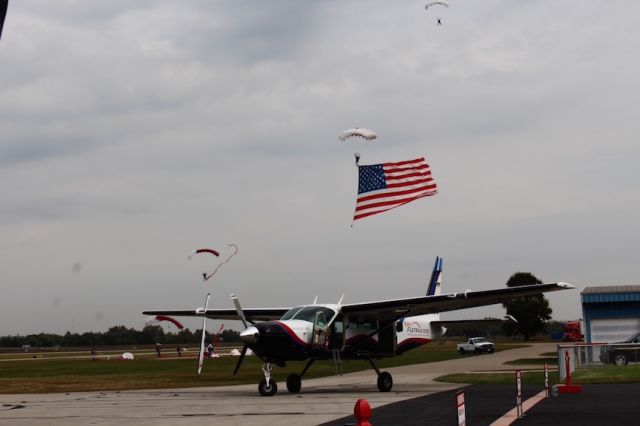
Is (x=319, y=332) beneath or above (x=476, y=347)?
above

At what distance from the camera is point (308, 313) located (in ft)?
83.5

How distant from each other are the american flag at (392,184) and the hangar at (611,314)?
28.2 meters

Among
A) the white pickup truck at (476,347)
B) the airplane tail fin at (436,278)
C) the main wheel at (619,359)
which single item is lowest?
the main wheel at (619,359)

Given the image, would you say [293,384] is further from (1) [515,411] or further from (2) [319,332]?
(1) [515,411]

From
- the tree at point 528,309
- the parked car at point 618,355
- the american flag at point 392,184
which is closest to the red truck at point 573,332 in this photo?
the parked car at point 618,355

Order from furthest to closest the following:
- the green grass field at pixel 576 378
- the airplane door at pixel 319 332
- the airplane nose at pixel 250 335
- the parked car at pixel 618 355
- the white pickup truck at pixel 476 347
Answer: the white pickup truck at pixel 476 347 → the parked car at pixel 618 355 → the green grass field at pixel 576 378 → the airplane door at pixel 319 332 → the airplane nose at pixel 250 335

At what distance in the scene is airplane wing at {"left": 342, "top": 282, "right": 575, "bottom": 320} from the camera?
24.5 metres

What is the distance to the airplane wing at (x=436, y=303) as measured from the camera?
24484 millimetres

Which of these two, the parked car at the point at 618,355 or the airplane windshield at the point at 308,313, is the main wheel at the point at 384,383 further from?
the parked car at the point at 618,355

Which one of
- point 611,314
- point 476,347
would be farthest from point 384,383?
point 476,347

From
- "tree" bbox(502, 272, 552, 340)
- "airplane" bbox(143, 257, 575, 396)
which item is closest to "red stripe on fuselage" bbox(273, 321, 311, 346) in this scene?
"airplane" bbox(143, 257, 575, 396)

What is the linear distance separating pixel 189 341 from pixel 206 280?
168 meters

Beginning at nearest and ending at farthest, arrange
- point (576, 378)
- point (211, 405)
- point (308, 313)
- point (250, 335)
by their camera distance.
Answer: point (211, 405), point (250, 335), point (308, 313), point (576, 378)

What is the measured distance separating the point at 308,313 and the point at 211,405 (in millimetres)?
5279
